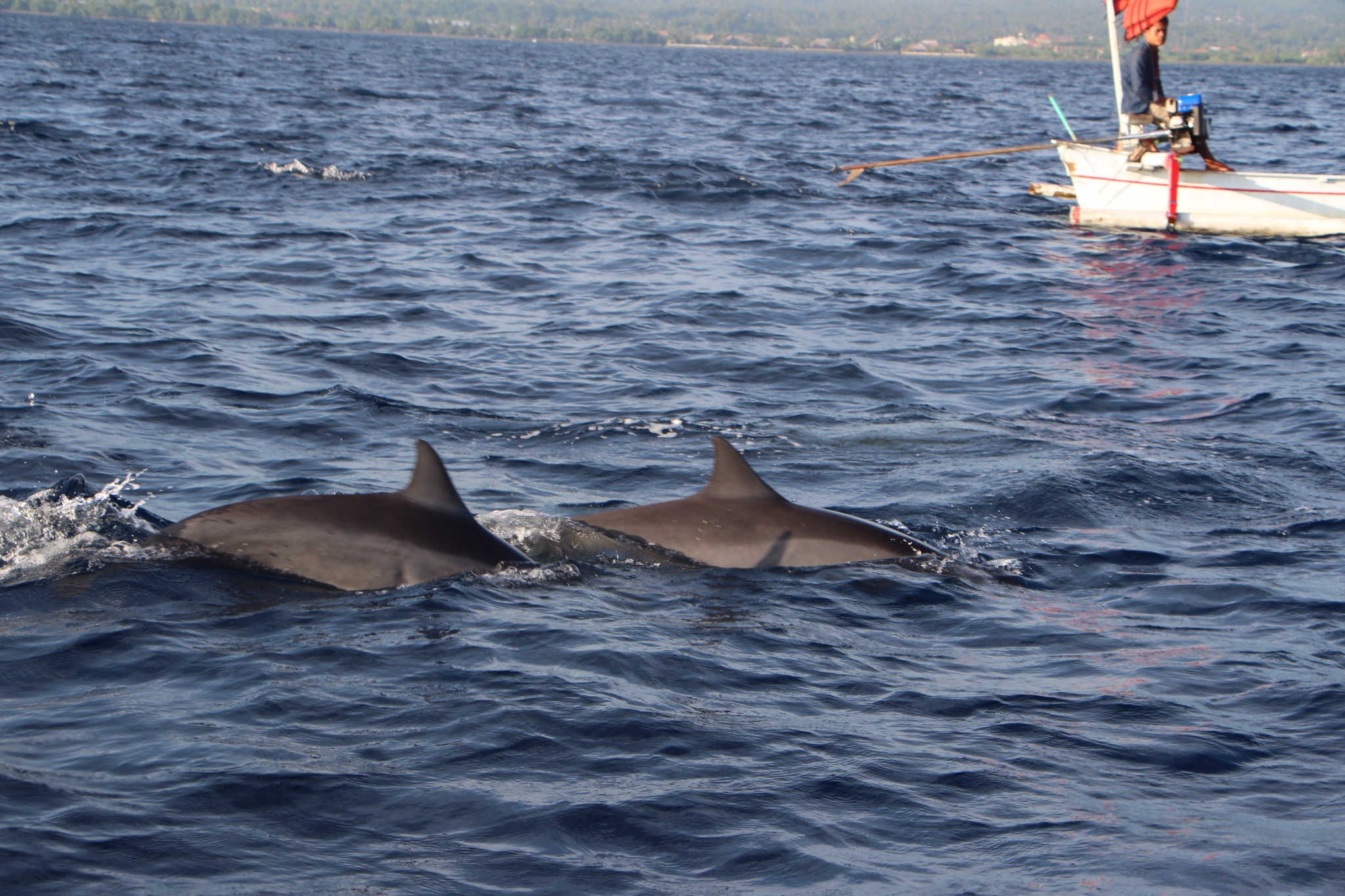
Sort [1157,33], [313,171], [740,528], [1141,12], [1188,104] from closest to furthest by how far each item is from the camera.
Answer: [740,528] < [1188,104] < [1157,33] < [1141,12] < [313,171]

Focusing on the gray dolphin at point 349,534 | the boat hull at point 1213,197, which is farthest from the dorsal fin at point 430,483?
the boat hull at point 1213,197

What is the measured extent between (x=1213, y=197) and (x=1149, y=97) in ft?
6.28

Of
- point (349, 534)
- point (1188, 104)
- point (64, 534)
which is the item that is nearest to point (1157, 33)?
point (1188, 104)

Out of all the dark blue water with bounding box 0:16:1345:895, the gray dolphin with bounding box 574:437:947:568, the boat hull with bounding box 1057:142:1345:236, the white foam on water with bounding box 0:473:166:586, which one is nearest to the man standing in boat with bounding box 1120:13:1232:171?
the boat hull with bounding box 1057:142:1345:236

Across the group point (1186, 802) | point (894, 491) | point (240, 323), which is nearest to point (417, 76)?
point (240, 323)

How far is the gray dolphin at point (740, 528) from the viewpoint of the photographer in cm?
842

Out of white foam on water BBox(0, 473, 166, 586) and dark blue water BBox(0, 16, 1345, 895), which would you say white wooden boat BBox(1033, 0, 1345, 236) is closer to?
dark blue water BBox(0, 16, 1345, 895)

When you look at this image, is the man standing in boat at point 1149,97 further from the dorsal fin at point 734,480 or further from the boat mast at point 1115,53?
the dorsal fin at point 734,480

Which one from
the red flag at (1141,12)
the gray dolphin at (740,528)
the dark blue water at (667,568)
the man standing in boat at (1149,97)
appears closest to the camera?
the dark blue water at (667,568)

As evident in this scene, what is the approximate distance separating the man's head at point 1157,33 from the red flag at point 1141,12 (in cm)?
8

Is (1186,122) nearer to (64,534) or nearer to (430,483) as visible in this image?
(430,483)

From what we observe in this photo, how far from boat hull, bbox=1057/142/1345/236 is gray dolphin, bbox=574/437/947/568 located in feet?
53.9

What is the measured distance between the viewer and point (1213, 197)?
74.5ft

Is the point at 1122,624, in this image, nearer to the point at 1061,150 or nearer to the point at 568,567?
the point at 568,567
